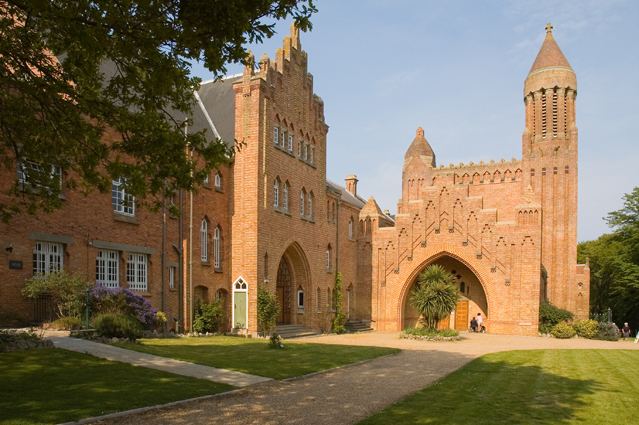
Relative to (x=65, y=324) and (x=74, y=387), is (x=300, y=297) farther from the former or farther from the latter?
→ (x=74, y=387)

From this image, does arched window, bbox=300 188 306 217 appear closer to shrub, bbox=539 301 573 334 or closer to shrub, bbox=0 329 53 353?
shrub, bbox=539 301 573 334

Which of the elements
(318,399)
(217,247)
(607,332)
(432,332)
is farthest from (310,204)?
(318,399)

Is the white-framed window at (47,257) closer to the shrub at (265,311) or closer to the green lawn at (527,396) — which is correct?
the shrub at (265,311)

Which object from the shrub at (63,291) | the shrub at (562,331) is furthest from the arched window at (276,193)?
the shrub at (562,331)

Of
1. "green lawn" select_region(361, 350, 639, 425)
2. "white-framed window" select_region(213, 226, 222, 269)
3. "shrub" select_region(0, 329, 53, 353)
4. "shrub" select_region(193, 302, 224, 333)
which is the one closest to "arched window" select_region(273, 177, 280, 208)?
"white-framed window" select_region(213, 226, 222, 269)

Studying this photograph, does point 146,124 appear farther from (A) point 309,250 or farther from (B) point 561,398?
(A) point 309,250

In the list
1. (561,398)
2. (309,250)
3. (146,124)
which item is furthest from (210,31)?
(309,250)

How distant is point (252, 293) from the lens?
28.1 meters

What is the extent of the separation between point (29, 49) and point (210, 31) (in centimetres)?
445

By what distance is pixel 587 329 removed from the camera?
3591 cm

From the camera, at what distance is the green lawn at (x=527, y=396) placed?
32.4 feet

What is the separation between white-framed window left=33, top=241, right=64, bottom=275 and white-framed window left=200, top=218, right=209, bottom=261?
7713 millimetres

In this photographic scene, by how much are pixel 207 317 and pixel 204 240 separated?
3.64 meters

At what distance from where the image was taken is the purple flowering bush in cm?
1931
